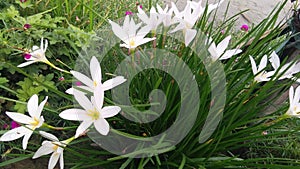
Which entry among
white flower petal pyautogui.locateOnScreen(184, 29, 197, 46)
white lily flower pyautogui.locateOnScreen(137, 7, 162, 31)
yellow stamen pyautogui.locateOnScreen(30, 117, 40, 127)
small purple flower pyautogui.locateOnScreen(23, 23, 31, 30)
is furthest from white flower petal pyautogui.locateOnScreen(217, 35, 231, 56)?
small purple flower pyautogui.locateOnScreen(23, 23, 31, 30)

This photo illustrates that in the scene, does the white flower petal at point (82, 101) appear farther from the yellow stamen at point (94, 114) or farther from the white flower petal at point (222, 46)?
the white flower petal at point (222, 46)

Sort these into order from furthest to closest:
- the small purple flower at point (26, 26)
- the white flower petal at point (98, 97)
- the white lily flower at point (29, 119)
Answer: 1. the small purple flower at point (26, 26)
2. the white lily flower at point (29, 119)
3. the white flower petal at point (98, 97)

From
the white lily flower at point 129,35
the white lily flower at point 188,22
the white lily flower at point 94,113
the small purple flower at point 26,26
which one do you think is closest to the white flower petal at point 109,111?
the white lily flower at point 94,113

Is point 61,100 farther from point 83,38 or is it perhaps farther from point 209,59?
point 209,59

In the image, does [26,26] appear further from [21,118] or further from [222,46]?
[222,46]

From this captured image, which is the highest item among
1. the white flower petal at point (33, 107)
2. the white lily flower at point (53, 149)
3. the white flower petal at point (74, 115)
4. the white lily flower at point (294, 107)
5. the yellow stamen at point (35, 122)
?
the white lily flower at point (294, 107)

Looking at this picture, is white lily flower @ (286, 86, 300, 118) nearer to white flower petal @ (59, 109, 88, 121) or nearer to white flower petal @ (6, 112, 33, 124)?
white flower petal @ (59, 109, 88, 121)

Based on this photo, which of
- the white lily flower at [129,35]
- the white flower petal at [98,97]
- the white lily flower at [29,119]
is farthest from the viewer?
the white lily flower at [129,35]
